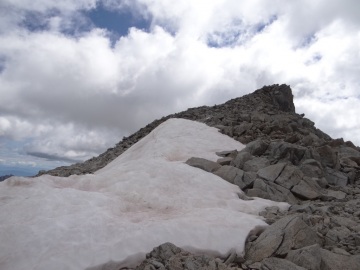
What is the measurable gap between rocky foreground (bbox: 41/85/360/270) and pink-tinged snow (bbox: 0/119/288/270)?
2.44 feet

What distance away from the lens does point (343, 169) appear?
21484mm

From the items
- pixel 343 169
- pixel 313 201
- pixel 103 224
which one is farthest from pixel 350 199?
pixel 103 224

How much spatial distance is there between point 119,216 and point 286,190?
8.88m

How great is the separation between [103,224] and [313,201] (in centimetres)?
1045

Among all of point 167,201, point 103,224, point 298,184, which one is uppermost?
point 298,184

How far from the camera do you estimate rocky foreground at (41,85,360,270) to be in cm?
936

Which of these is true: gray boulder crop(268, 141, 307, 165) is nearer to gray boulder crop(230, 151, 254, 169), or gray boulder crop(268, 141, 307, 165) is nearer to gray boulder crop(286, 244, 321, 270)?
gray boulder crop(230, 151, 254, 169)

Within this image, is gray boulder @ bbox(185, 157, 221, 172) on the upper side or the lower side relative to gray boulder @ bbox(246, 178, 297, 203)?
upper

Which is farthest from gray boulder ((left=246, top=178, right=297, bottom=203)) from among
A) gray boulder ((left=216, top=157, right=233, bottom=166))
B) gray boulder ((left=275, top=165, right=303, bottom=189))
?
gray boulder ((left=216, top=157, right=233, bottom=166))

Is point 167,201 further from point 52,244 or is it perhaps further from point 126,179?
point 52,244

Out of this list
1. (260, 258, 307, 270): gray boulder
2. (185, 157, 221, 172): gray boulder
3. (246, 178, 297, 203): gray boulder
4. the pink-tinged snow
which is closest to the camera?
(260, 258, 307, 270): gray boulder

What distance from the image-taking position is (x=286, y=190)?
1672 centimetres

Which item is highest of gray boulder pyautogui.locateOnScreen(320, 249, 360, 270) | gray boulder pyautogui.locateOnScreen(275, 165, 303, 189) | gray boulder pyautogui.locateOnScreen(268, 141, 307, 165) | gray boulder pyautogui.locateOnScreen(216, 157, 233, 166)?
gray boulder pyautogui.locateOnScreen(268, 141, 307, 165)

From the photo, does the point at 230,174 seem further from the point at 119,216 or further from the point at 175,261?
the point at 175,261
